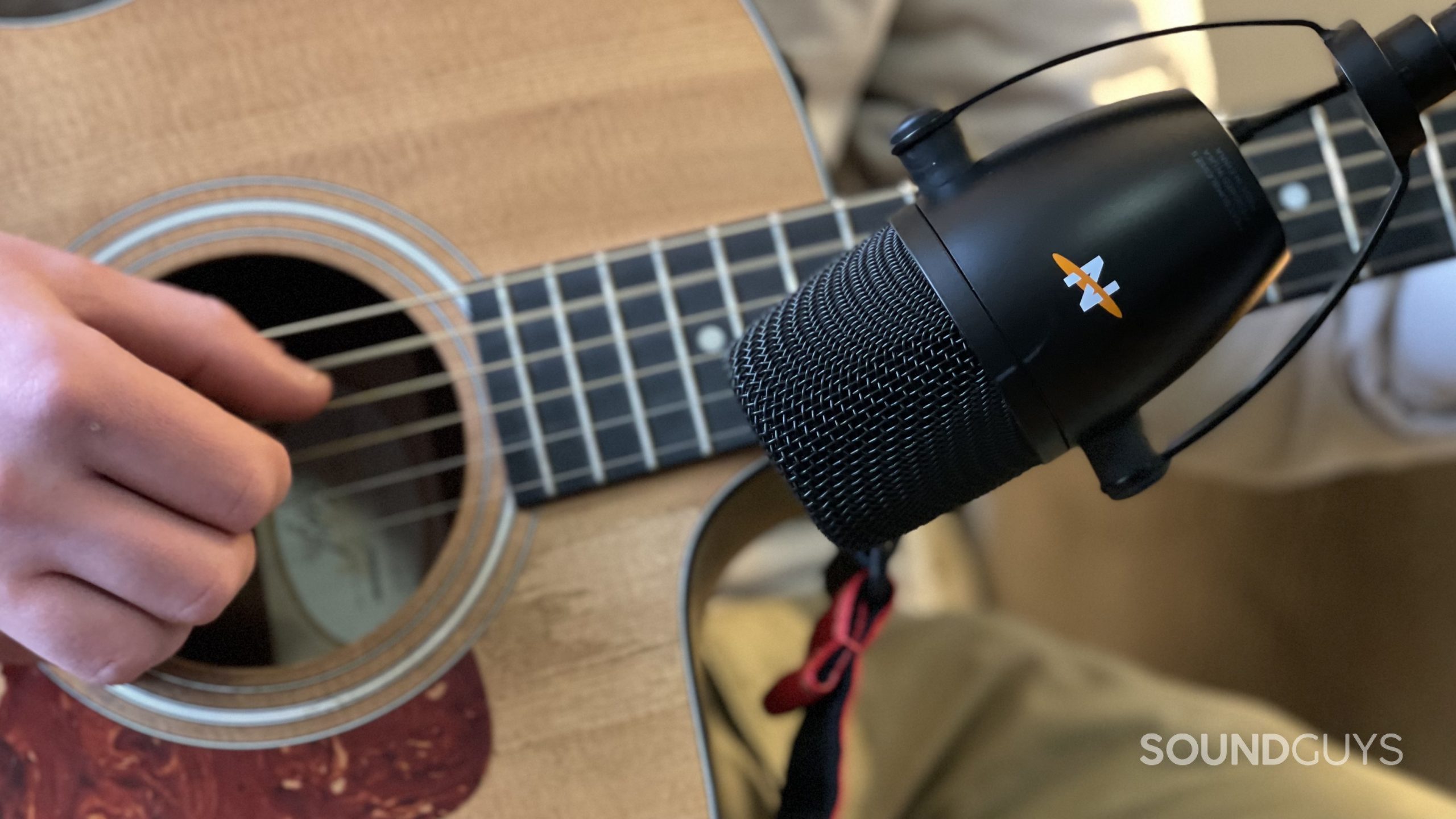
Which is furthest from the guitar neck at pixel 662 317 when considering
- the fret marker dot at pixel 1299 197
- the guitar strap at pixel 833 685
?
the guitar strap at pixel 833 685

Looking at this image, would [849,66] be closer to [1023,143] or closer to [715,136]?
[715,136]

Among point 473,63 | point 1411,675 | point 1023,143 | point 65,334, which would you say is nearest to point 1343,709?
point 1411,675

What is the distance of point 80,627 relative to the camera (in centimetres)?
44

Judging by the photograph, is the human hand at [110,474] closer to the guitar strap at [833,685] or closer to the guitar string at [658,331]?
the guitar string at [658,331]

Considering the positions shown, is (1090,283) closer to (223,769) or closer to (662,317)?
(662,317)

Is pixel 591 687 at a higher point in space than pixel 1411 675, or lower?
higher

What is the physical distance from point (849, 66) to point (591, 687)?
0.47 metres

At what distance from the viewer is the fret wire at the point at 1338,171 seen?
1.77 ft

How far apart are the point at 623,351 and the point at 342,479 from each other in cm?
22

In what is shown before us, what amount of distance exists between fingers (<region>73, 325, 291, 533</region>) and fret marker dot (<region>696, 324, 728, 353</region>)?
24 centimetres

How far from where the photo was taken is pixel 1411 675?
107 centimetres

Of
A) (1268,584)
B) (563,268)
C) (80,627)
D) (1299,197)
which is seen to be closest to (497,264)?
(563,268)

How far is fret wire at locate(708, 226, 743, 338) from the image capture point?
0.55 m

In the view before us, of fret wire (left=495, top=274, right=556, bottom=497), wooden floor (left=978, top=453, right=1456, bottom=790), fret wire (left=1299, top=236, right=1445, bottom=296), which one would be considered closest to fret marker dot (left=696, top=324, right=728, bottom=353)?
fret wire (left=495, top=274, right=556, bottom=497)
